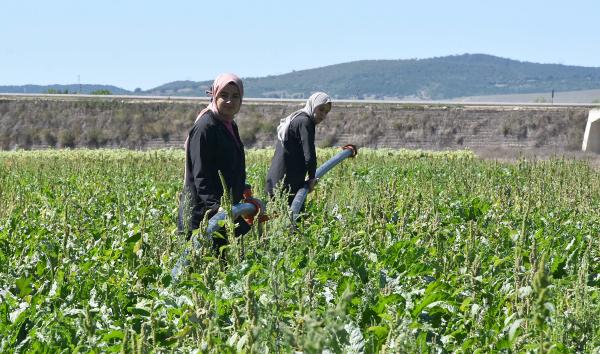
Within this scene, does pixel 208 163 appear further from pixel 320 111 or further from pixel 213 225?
pixel 320 111

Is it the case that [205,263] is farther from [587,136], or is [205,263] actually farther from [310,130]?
[587,136]

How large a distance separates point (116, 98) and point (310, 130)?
→ 1714 inches

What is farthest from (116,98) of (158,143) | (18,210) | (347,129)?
(18,210)

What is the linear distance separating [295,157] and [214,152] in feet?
7.50

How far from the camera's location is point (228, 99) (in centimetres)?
600

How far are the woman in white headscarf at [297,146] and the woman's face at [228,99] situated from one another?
2.06 metres

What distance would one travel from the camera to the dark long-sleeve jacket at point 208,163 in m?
5.90

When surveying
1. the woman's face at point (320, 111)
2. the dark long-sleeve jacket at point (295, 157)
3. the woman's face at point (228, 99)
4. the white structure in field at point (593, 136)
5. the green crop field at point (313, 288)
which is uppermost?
the woman's face at point (228, 99)

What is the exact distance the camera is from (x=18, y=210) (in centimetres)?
855

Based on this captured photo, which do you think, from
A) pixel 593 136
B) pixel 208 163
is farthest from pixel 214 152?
pixel 593 136

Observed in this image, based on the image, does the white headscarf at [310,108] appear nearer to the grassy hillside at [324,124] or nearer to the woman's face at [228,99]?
the woman's face at [228,99]

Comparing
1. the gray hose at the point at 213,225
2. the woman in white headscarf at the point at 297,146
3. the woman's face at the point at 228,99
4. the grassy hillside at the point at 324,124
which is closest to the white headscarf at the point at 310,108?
the woman in white headscarf at the point at 297,146

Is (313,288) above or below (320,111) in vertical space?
below

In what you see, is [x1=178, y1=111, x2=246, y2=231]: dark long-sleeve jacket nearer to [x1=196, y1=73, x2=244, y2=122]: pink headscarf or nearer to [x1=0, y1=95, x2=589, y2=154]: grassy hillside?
[x1=196, y1=73, x2=244, y2=122]: pink headscarf
